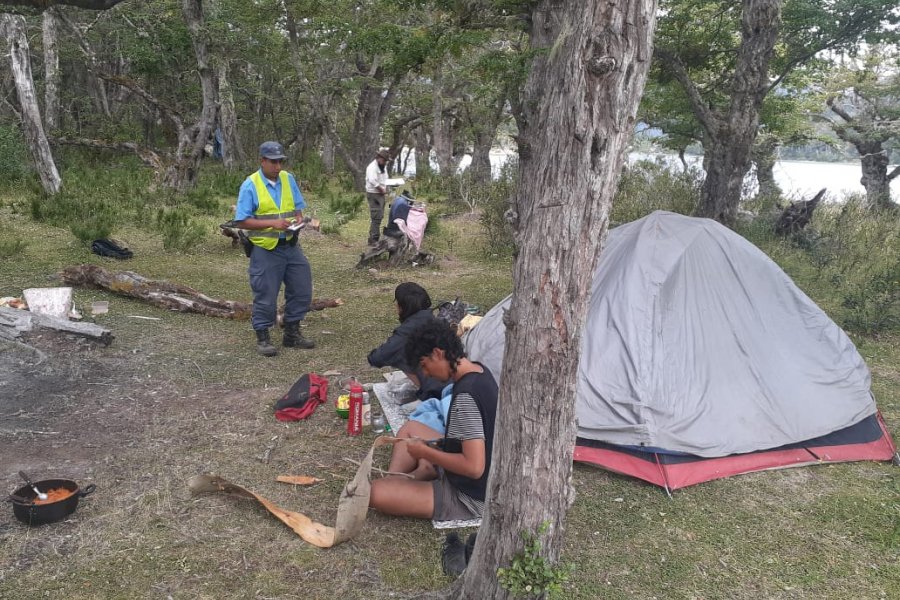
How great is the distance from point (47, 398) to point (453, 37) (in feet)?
15.6

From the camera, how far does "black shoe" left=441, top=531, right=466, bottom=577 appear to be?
2.77 m

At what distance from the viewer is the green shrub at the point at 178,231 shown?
27.6 ft

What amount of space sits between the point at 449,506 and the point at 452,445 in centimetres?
39

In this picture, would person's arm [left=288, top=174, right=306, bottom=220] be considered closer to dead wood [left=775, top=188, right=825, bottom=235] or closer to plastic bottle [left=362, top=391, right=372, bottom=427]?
plastic bottle [left=362, top=391, right=372, bottom=427]

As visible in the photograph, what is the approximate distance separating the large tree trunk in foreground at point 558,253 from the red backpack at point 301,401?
7.18 feet

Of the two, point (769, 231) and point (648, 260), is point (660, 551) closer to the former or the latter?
point (648, 260)

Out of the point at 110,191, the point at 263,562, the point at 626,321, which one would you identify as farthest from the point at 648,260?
the point at 110,191

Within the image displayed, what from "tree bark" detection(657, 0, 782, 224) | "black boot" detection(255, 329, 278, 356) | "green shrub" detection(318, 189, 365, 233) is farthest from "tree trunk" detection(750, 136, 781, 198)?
"black boot" detection(255, 329, 278, 356)

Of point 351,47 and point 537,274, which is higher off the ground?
point 351,47

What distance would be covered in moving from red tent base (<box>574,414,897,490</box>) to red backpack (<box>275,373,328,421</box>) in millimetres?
1713

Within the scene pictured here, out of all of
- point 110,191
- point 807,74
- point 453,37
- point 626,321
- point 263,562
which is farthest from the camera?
point 807,74

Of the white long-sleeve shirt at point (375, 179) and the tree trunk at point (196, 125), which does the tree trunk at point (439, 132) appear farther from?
the white long-sleeve shirt at point (375, 179)

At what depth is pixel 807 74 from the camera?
45.5 feet

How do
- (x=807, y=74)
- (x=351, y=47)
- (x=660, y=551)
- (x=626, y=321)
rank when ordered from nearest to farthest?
1. (x=660, y=551)
2. (x=626, y=321)
3. (x=351, y=47)
4. (x=807, y=74)
